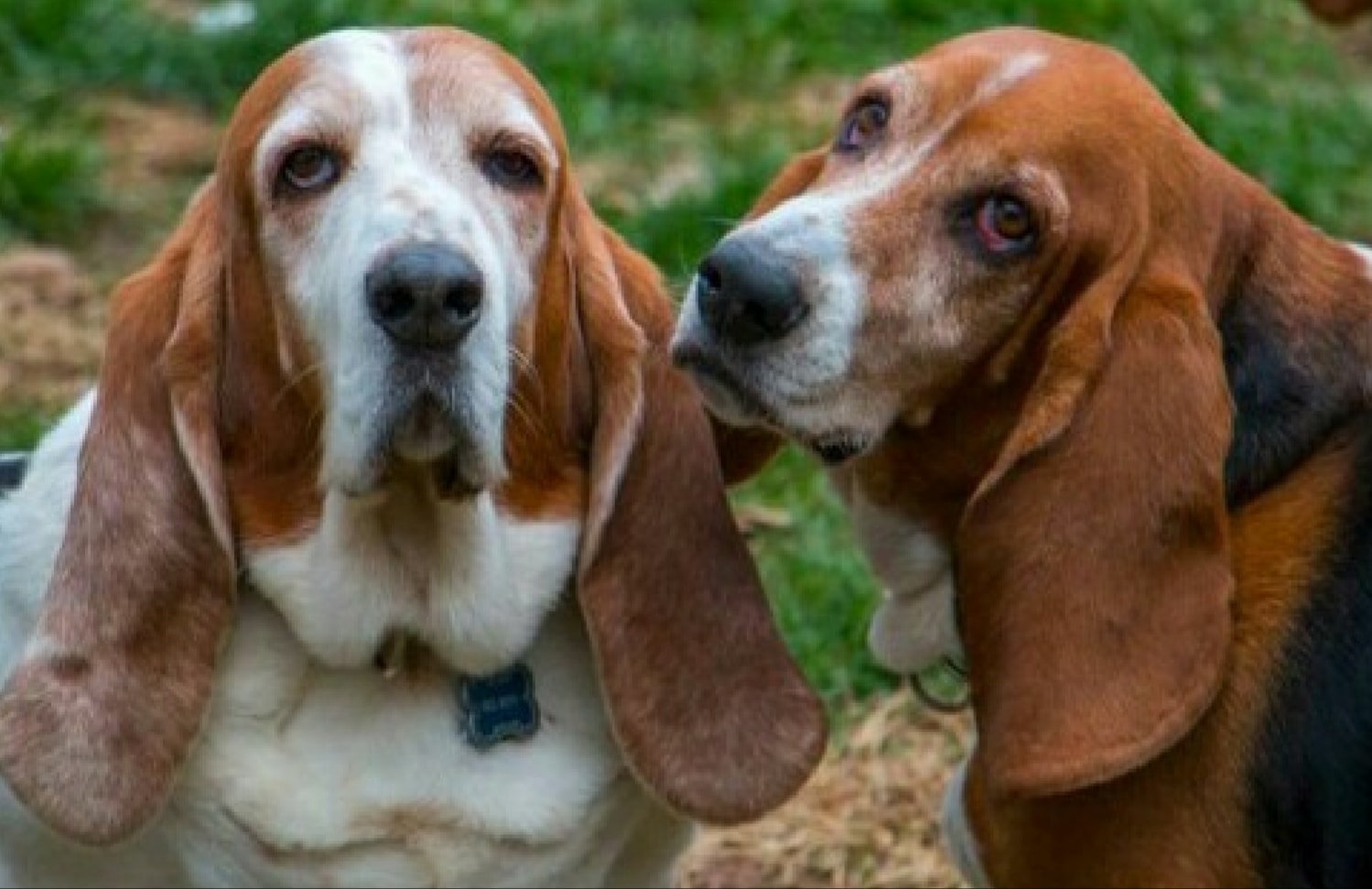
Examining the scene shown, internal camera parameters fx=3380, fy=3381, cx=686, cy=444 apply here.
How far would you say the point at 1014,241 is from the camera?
5297 millimetres

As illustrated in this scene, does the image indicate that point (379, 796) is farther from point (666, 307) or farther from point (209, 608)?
point (666, 307)

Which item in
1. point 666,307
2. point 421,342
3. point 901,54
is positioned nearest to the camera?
point 421,342

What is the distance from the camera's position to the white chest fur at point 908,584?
18.5ft

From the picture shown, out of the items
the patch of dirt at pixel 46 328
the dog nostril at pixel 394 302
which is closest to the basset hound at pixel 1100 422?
the dog nostril at pixel 394 302

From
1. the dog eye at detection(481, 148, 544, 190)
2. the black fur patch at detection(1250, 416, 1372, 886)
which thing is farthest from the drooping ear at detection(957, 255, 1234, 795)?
the dog eye at detection(481, 148, 544, 190)

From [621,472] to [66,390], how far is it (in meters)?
3.02

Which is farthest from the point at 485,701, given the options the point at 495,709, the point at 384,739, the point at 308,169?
the point at 308,169

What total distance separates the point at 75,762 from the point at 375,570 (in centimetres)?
55

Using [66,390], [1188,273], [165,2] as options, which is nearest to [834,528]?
[66,390]

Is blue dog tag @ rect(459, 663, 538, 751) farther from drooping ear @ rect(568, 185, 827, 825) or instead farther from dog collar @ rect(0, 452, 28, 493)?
dog collar @ rect(0, 452, 28, 493)

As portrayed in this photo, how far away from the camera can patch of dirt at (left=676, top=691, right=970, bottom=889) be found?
266 inches

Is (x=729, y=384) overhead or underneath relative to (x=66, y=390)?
overhead

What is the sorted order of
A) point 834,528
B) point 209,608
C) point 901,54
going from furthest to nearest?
point 901,54, point 834,528, point 209,608

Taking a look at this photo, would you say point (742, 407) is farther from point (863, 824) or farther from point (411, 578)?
point (863, 824)
